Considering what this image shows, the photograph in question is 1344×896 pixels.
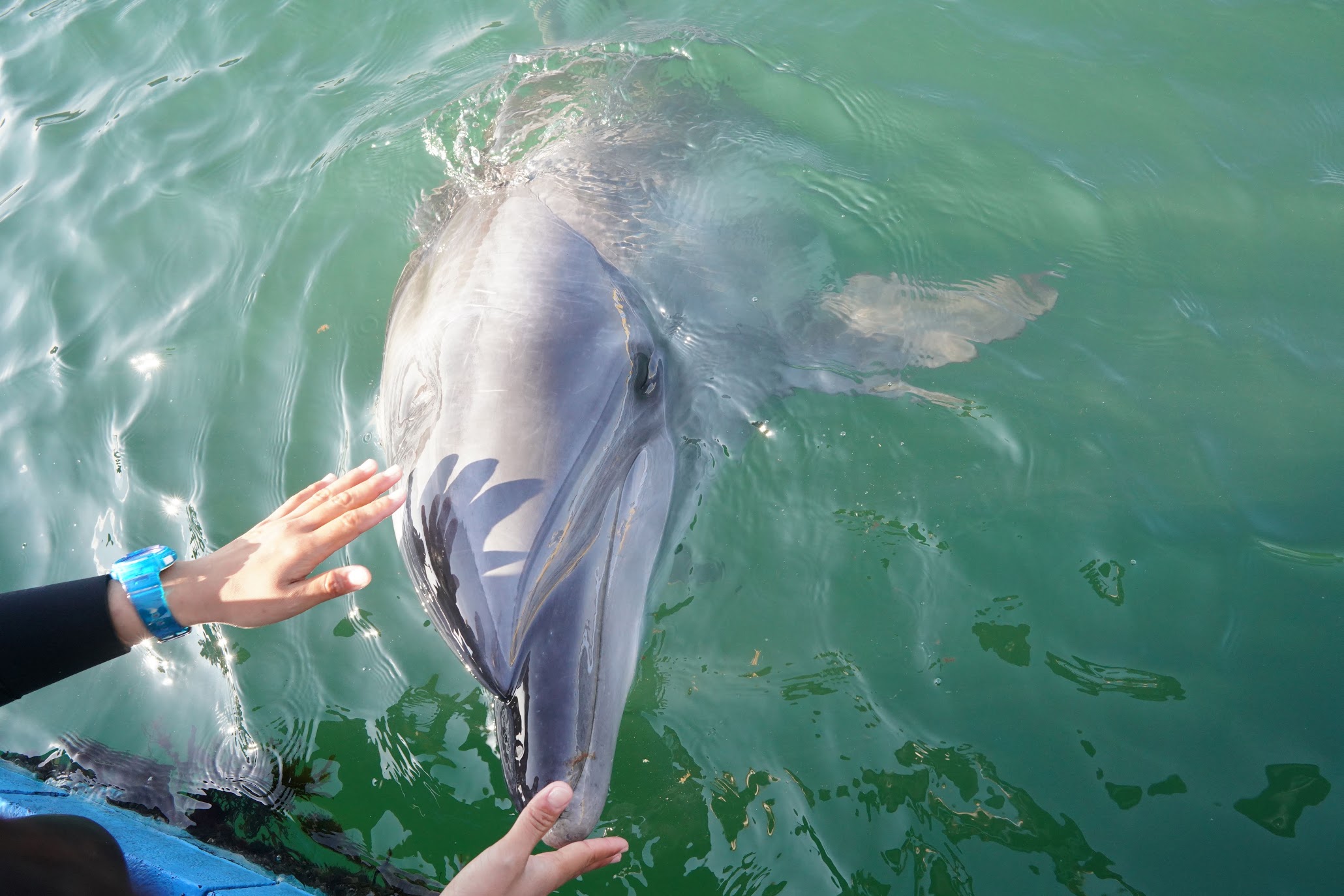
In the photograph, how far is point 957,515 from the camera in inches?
169

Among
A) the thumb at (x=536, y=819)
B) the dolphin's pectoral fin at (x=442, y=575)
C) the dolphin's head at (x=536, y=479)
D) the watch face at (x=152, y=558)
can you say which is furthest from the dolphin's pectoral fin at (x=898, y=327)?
the watch face at (x=152, y=558)

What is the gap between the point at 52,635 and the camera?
9.48 feet

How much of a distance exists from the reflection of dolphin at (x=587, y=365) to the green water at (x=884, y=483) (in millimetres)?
313

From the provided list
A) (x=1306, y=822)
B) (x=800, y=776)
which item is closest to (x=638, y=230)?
(x=800, y=776)

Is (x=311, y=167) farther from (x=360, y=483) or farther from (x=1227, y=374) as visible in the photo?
(x=1227, y=374)

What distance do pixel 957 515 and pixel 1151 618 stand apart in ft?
3.07

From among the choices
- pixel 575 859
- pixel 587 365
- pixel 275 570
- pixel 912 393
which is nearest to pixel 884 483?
pixel 912 393

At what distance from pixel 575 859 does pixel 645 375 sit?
2.27 metres

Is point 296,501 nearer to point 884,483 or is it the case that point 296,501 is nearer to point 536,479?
point 536,479

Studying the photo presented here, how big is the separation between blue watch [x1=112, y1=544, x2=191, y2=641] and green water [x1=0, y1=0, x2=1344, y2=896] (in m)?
1.25

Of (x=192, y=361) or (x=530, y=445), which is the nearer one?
(x=530, y=445)

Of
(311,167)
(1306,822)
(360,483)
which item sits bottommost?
(1306,822)

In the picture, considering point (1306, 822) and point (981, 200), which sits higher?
point (981, 200)

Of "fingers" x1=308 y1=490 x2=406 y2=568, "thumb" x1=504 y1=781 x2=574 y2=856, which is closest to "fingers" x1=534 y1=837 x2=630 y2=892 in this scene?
"thumb" x1=504 y1=781 x2=574 y2=856
